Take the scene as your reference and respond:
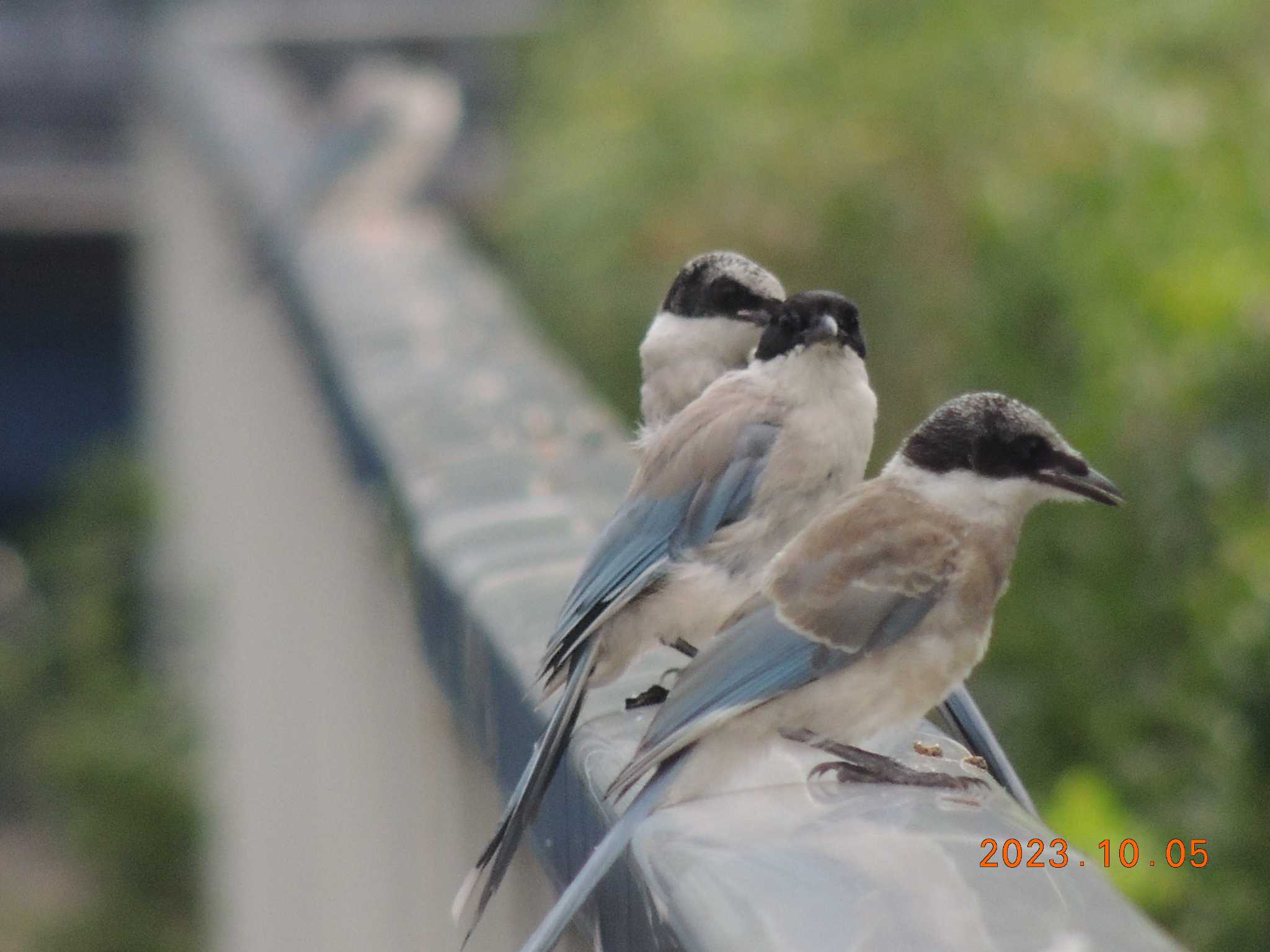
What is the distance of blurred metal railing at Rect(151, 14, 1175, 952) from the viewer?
1.38 m

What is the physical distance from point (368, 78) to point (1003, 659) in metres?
6.14

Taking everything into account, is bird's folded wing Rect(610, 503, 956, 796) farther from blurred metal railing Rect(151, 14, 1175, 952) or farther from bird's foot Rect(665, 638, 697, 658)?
bird's foot Rect(665, 638, 697, 658)

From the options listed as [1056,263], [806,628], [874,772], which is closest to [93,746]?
[1056,263]

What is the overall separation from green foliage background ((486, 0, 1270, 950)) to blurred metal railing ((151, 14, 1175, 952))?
82 centimetres

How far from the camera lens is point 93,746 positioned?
8.75 m

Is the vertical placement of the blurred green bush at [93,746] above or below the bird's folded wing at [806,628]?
below

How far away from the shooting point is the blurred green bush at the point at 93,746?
339 inches

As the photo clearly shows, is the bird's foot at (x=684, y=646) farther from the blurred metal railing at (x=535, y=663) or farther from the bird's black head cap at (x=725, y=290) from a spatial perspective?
the bird's black head cap at (x=725, y=290)

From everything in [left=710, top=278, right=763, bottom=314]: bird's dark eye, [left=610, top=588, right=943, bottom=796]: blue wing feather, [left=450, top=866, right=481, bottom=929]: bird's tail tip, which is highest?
[left=710, top=278, right=763, bottom=314]: bird's dark eye

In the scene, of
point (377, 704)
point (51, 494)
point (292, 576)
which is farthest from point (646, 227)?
point (51, 494)

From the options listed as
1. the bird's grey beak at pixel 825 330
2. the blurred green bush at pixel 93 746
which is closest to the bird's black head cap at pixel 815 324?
the bird's grey beak at pixel 825 330

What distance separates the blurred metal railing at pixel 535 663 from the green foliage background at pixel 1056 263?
2.70 ft

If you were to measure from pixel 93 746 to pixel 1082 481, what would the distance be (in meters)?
7.35

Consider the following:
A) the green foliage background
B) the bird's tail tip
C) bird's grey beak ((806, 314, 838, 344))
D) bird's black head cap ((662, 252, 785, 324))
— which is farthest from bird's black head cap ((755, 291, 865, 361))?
the green foliage background
